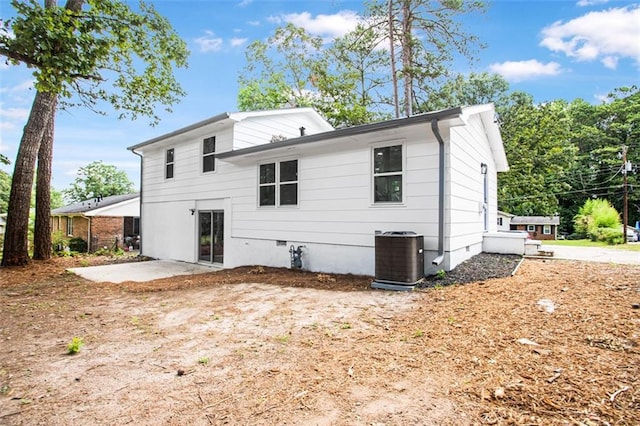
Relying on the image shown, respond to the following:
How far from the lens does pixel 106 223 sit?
70.7 ft

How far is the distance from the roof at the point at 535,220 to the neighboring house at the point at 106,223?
1333 inches

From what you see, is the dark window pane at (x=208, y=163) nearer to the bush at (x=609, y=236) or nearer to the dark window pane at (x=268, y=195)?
the dark window pane at (x=268, y=195)

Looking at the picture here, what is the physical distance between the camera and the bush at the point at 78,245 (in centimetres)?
2069

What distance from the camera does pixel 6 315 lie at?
Answer: 15.7ft

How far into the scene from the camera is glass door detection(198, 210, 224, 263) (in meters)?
10.4

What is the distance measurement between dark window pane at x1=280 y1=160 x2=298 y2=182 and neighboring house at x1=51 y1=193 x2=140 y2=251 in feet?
54.9

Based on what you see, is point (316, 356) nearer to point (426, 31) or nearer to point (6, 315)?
point (6, 315)

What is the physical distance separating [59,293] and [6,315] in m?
1.57

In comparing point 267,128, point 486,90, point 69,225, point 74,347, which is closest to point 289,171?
point 267,128

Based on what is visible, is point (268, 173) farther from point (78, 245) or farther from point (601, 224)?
point (601, 224)

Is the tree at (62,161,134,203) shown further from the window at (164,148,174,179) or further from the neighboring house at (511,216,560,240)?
the neighboring house at (511,216,560,240)

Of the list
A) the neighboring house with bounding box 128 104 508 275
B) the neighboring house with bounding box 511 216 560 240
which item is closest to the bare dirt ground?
the neighboring house with bounding box 128 104 508 275

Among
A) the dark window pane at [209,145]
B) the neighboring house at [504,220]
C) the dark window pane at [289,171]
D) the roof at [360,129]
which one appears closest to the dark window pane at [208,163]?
the dark window pane at [209,145]

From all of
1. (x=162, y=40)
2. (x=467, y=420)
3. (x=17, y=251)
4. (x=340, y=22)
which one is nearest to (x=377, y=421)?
(x=467, y=420)
